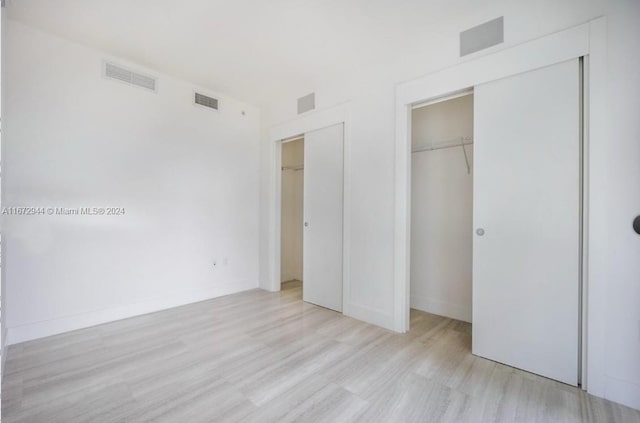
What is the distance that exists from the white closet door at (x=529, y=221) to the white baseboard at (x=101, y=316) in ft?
10.2

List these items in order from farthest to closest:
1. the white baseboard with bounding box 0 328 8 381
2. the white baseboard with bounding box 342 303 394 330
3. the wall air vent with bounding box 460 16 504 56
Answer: the white baseboard with bounding box 342 303 394 330 → the wall air vent with bounding box 460 16 504 56 → the white baseboard with bounding box 0 328 8 381

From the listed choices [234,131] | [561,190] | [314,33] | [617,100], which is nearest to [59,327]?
[234,131]

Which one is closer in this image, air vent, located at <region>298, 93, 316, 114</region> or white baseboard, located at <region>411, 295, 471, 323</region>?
white baseboard, located at <region>411, 295, 471, 323</region>

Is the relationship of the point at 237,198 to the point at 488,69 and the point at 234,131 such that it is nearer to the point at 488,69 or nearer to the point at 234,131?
the point at 234,131

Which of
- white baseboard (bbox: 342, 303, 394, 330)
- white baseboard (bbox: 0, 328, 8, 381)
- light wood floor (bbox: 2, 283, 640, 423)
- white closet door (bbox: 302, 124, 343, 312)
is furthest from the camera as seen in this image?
white closet door (bbox: 302, 124, 343, 312)

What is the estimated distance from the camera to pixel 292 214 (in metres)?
4.80

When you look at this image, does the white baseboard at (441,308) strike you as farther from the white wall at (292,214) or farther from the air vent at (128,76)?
the air vent at (128,76)

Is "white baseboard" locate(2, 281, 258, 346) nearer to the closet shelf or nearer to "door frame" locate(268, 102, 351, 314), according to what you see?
Answer: "door frame" locate(268, 102, 351, 314)

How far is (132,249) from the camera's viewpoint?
9.85 feet

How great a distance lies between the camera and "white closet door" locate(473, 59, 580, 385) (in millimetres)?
1867

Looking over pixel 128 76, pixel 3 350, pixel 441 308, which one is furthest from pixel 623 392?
pixel 128 76

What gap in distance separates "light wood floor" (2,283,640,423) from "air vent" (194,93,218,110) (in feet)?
8.80

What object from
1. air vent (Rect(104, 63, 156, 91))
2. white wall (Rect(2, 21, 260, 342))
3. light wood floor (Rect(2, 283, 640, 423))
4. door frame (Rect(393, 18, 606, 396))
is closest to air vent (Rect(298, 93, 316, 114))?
white wall (Rect(2, 21, 260, 342))

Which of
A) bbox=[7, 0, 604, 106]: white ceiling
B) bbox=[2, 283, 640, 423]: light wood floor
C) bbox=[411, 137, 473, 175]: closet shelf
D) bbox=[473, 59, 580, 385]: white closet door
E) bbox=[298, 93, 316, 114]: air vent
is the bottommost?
bbox=[2, 283, 640, 423]: light wood floor
